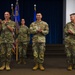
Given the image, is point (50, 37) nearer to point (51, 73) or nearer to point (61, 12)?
point (61, 12)

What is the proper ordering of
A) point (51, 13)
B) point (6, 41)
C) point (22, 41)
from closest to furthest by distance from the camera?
point (6, 41), point (22, 41), point (51, 13)

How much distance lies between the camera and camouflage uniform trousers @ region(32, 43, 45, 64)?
5.14m

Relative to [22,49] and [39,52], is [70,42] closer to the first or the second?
[39,52]

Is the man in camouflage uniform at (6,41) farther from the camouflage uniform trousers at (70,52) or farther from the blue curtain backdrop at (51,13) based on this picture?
the blue curtain backdrop at (51,13)

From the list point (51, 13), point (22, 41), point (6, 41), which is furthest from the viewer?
point (51, 13)

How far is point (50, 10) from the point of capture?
9602 millimetres

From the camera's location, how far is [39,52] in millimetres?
5188

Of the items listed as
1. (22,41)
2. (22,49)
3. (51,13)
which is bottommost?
(22,49)

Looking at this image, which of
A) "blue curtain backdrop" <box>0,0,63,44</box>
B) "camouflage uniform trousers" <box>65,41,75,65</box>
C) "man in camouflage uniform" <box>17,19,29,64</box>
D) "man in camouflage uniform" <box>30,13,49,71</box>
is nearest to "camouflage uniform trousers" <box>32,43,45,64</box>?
"man in camouflage uniform" <box>30,13,49,71</box>

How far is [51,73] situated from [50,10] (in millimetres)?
5164

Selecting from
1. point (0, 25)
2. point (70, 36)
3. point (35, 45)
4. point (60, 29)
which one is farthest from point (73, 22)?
point (60, 29)

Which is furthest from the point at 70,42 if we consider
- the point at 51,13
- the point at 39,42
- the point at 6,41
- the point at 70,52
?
the point at 51,13

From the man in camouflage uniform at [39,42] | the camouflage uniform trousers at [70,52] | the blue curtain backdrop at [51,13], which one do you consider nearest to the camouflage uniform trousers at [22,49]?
the man in camouflage uniform at [39,42]

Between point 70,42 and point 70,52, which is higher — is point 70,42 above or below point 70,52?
above
